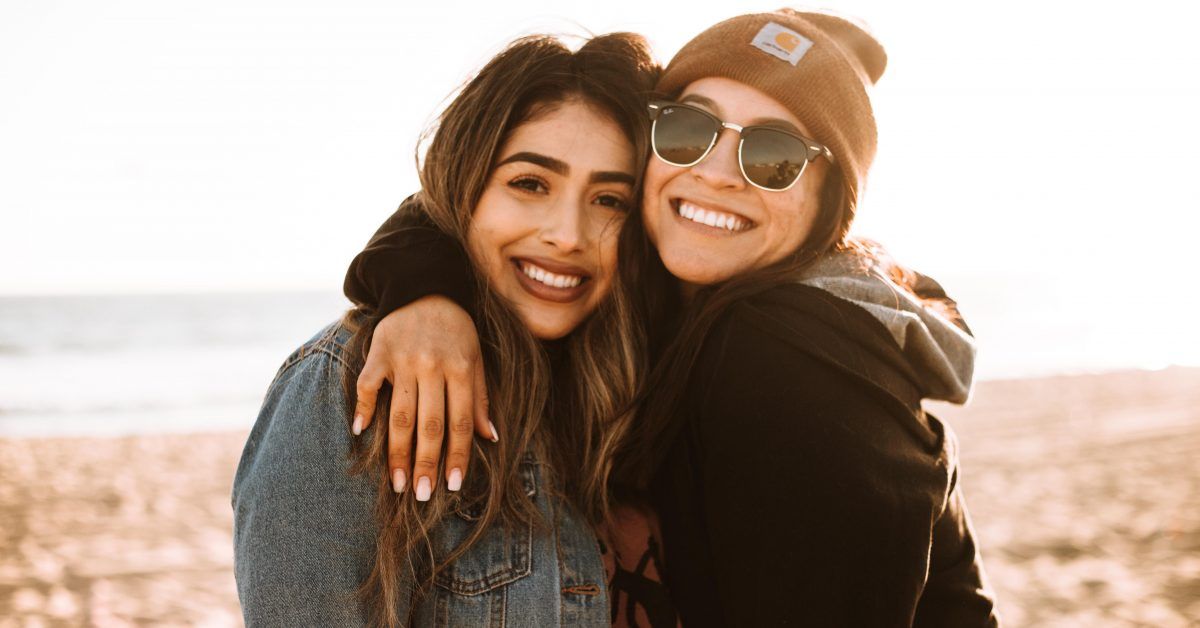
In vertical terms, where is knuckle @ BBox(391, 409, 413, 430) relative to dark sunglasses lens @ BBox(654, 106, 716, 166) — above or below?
below

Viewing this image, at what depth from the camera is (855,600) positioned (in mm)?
1931

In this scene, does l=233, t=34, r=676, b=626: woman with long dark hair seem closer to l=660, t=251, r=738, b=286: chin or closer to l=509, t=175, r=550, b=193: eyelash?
l=509, t=175, r=550, b=193: eyelash

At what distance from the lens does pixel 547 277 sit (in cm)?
279

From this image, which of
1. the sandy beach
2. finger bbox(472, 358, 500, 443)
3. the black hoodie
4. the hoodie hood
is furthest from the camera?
the sandy beach

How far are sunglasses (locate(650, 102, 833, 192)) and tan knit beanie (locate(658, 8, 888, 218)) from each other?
9cm

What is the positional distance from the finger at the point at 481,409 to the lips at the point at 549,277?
1.47 feet

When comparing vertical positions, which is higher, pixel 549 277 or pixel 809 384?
pixel 549 277

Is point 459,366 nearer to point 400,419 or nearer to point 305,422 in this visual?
point 400,419

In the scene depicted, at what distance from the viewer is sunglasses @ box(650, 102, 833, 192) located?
8.39ft

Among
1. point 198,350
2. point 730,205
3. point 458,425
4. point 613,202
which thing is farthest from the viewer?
point 198,350

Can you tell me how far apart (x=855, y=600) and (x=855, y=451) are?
0.34m

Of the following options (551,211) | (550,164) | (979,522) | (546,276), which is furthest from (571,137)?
(979,522)

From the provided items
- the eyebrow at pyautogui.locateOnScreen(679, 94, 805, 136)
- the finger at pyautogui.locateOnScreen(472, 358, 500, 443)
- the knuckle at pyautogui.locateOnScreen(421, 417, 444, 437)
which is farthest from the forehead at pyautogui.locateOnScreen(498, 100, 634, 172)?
the knuckle at pyautogui.locateOnScreen(421, 417, 444, 437)

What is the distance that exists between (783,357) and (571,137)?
1.09 meters
